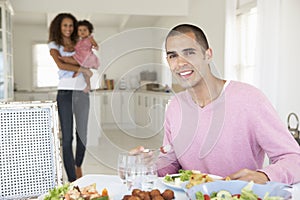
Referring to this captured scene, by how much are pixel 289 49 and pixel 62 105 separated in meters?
1.91

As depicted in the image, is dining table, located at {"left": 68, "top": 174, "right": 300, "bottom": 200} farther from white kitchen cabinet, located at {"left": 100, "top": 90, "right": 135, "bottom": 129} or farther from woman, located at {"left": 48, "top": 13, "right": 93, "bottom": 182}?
woman, located at {"left": 48, "top": 13, "right": 93, "bottom": 182}

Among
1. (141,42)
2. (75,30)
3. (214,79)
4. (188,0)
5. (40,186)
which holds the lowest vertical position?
(40,186)

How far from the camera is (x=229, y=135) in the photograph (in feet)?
4.48

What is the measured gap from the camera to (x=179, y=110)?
1492mm

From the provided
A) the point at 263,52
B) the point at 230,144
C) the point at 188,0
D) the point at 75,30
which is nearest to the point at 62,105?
the point at 75,30

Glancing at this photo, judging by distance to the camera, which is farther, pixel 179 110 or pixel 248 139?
pixel 179 110

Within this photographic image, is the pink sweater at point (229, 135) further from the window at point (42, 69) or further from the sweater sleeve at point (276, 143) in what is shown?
the window at point (42, 69)

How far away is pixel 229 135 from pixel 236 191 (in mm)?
421

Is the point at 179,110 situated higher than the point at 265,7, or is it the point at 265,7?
the point at 265,7

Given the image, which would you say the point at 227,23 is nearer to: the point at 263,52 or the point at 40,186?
the point at 263,52

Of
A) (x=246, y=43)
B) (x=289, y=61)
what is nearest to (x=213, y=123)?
(x=289, y=61)

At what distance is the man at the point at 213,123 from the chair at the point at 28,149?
0.40 meters

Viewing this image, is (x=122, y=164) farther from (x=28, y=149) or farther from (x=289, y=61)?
(x=289, y=61)

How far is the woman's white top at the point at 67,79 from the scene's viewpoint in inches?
125
